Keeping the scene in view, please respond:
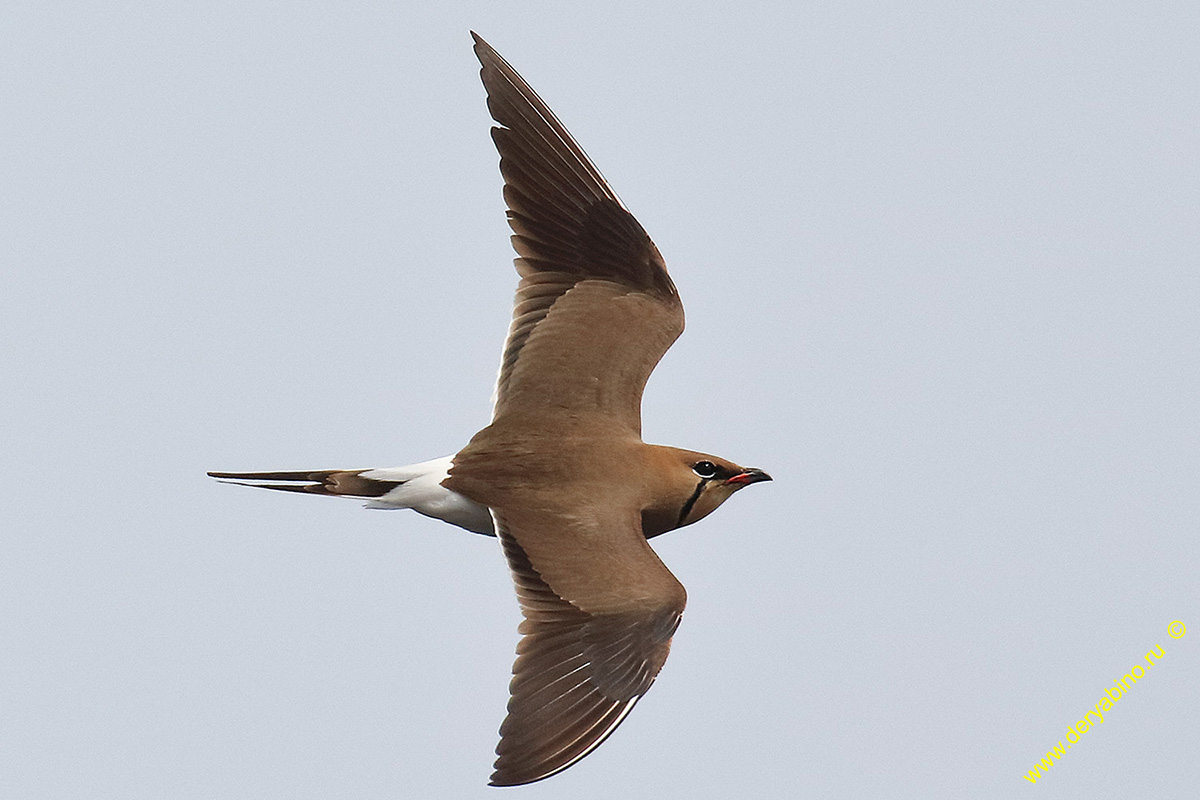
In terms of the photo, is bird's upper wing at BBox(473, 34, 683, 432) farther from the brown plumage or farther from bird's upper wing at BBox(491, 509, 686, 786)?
bird's upper wing at BBox(491, 509, 686, 786)

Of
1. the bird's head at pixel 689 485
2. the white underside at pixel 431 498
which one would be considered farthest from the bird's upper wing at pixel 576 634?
the bird's head at pixel 689 485

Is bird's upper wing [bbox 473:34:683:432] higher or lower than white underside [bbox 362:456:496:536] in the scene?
higher

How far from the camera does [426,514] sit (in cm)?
786

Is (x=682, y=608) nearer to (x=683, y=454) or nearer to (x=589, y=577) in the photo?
(x=589, y=577)

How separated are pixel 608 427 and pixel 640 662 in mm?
1328

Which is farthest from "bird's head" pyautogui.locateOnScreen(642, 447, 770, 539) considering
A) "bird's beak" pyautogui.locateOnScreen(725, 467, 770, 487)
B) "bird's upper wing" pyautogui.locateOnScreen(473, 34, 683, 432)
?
"bird's upper wing" pyautogui.locateOnScreen(473, 34, 683, 432)

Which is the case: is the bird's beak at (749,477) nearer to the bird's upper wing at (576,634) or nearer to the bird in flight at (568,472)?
the bird in flight at (568,472)

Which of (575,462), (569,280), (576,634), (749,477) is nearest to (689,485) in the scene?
(749,477)

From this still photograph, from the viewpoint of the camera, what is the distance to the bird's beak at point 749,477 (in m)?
8.14

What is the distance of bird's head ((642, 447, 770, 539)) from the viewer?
7875 millimetres

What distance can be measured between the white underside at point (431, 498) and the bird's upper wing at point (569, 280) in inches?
19.3

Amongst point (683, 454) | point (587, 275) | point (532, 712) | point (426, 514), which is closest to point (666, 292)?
point (587, 275)

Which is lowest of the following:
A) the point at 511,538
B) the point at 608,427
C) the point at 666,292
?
the point at 511,538

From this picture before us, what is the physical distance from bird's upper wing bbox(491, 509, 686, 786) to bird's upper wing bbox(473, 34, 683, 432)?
2.95 feet
